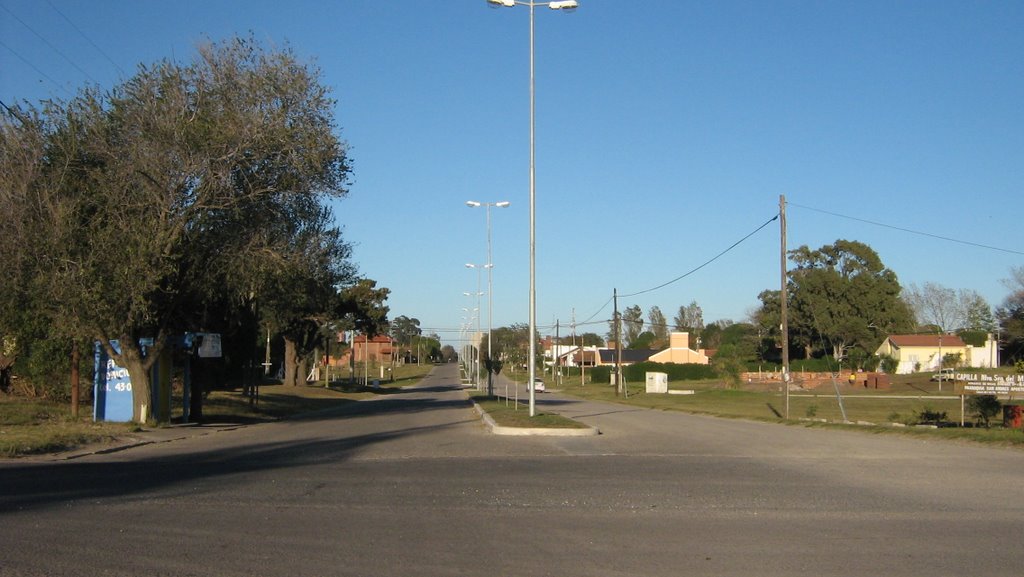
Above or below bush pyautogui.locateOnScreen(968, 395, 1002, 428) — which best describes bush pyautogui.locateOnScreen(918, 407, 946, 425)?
below

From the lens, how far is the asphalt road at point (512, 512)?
855 cm

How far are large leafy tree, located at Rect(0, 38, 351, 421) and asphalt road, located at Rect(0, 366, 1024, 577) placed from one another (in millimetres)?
5038

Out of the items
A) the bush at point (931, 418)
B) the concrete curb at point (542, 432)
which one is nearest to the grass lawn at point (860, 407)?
the bush at point (931, 418)

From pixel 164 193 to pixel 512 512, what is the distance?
1643 cm

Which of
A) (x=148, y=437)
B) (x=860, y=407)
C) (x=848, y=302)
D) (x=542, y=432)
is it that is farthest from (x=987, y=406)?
(x=848, y=302)

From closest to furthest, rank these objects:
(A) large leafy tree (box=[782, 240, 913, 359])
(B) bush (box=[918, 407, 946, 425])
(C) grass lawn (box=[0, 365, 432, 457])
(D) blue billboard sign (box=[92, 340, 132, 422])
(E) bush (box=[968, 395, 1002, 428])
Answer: (C) grass lawn (box=[0, 365, 432, 457]) → (D) blue billboard sign (box=[92, 340, 132, 422]) → (E) bush (box=[968, 395, 1002, 428]) → (B) bush (box=[918, 407, 946, 425]) → (A) large leafy tree (box=[782, 240, 913, 359])

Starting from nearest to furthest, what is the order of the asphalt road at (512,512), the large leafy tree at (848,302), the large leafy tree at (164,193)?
the asphalt road at (512,512)
the large leafy tree at (164,193)
the large leafy tree at (848,302)

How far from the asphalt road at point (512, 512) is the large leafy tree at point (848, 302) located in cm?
7987

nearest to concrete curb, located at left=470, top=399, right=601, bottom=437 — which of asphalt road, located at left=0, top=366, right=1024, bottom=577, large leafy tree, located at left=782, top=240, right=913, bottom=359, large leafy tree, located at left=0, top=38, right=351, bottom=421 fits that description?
asphalt road, located at left=0, top=366, right=1024, bottom=577

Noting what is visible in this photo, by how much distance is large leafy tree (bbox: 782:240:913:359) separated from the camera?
97.4 metres

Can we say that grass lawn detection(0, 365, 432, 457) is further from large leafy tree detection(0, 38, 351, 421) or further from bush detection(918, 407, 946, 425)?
bush detection(918, 407, 946, 425)

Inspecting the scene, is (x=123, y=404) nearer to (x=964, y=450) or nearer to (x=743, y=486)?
(x=743, y=486)

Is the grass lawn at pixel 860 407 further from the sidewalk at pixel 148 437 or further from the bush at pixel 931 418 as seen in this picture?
the sidewalk at pixel 148 437

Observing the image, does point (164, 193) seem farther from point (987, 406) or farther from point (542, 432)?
point (987, 406)
